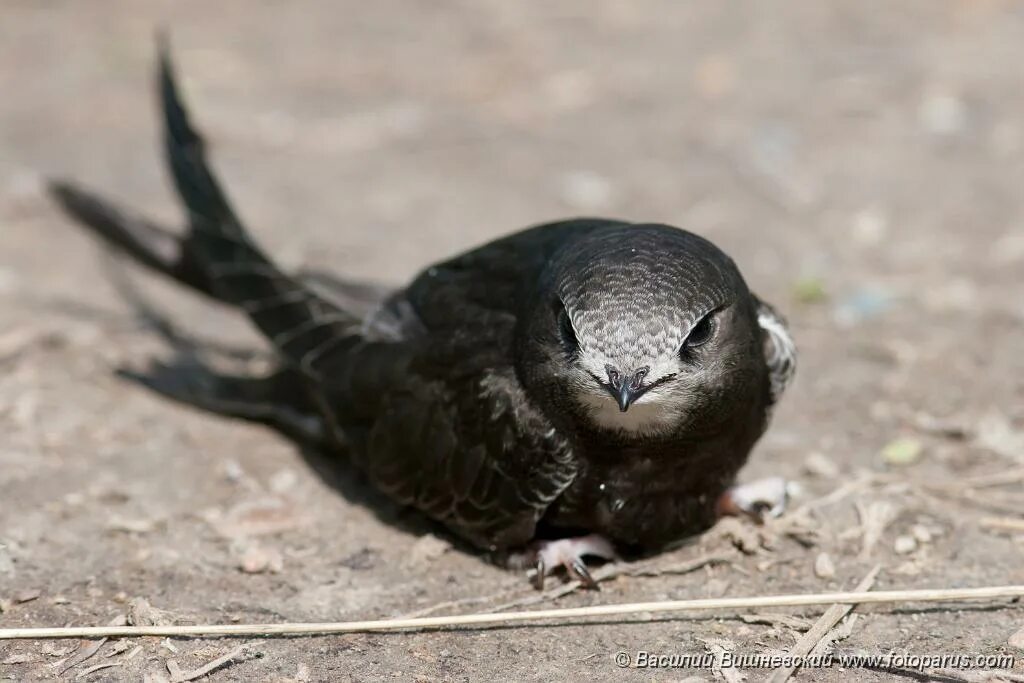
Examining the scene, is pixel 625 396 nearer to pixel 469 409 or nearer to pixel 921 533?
pixel 469 409

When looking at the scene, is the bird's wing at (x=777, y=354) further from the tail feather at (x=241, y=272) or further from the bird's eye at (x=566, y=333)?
the tail feather at (x=241, y=272)

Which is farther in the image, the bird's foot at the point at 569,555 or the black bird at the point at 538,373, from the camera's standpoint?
the bird's foot at the point at 569,555

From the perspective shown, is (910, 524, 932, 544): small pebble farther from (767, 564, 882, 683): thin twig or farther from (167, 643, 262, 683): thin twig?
(167, 643, 262, 683): thin twig

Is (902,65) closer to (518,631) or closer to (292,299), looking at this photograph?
(292,299)

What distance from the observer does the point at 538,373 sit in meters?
3.87

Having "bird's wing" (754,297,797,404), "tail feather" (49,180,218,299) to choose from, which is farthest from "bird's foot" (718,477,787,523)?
"tail feather" (49,180,218,299)

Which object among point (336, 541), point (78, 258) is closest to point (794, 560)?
point (336, 541)

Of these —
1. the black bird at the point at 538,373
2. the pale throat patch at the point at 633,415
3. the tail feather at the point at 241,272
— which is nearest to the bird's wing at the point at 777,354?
the black bird at the point at 538,373

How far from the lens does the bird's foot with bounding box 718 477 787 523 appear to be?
4391 mm

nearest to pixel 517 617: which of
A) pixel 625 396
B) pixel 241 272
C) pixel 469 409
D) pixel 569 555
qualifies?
pixel 569 555

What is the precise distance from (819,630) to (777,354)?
931 millimetres

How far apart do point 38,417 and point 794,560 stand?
3007mm

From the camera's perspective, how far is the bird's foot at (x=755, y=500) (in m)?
4.39

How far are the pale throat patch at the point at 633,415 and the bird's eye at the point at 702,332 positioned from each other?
0.17 m
